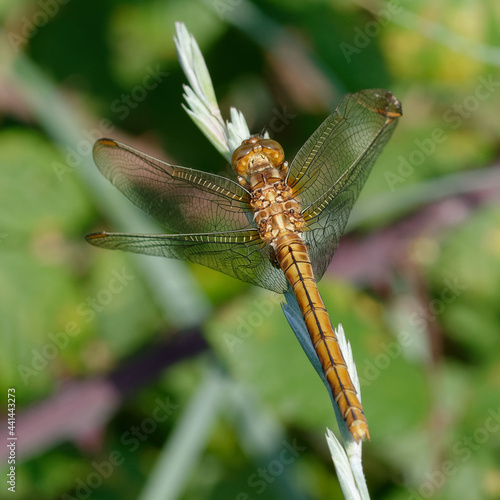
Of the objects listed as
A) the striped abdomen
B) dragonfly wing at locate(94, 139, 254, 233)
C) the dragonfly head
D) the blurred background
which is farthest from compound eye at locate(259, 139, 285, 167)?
the blurred background

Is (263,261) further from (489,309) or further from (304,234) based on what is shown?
(489,309)

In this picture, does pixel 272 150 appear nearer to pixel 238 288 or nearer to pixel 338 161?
pixel 338 161

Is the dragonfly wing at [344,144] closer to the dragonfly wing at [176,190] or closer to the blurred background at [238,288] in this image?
the dragonfly wing at [176,190]

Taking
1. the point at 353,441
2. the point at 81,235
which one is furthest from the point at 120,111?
the point at 353,441

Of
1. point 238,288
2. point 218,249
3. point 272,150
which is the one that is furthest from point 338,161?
point 238,288

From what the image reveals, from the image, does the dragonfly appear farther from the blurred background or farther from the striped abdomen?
the blurred background

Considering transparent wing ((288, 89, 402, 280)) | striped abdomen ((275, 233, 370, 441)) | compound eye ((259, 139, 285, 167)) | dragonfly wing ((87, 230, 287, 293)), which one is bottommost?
striped abdomen ((275, 233, 370, 441))
